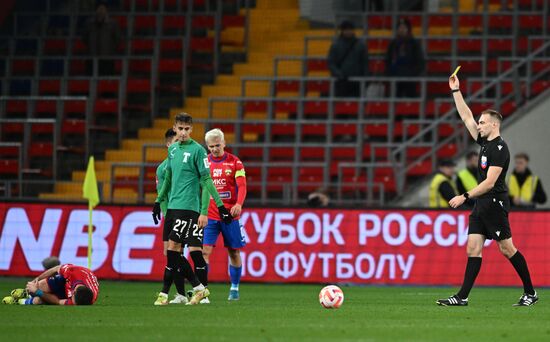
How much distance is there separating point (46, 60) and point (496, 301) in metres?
14.3

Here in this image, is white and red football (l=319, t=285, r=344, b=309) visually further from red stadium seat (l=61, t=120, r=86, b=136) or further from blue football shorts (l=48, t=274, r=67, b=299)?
red stadium seat (l=61, t=120, r=86, b=136)

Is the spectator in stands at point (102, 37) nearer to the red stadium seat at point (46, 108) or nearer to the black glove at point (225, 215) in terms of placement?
the red stadium seat at point (46, 108)

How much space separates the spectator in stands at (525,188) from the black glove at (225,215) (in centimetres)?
804

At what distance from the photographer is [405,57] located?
2656cm

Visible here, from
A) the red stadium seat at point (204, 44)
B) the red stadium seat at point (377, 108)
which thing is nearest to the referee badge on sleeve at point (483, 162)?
the red stadium seat at point (377, 108)

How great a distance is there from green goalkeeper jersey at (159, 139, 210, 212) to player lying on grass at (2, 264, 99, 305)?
1.25m

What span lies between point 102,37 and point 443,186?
29.5 feet

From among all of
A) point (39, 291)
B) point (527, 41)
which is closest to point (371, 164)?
point (527, 41)

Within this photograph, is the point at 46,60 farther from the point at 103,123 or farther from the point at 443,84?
the point at 443,84

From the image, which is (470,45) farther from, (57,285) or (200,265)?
(57,285)

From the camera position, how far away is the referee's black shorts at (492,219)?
15.1m

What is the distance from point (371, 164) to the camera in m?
24.0

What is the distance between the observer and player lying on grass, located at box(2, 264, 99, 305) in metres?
15.0

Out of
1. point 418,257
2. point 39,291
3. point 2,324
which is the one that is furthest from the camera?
point 418,257
